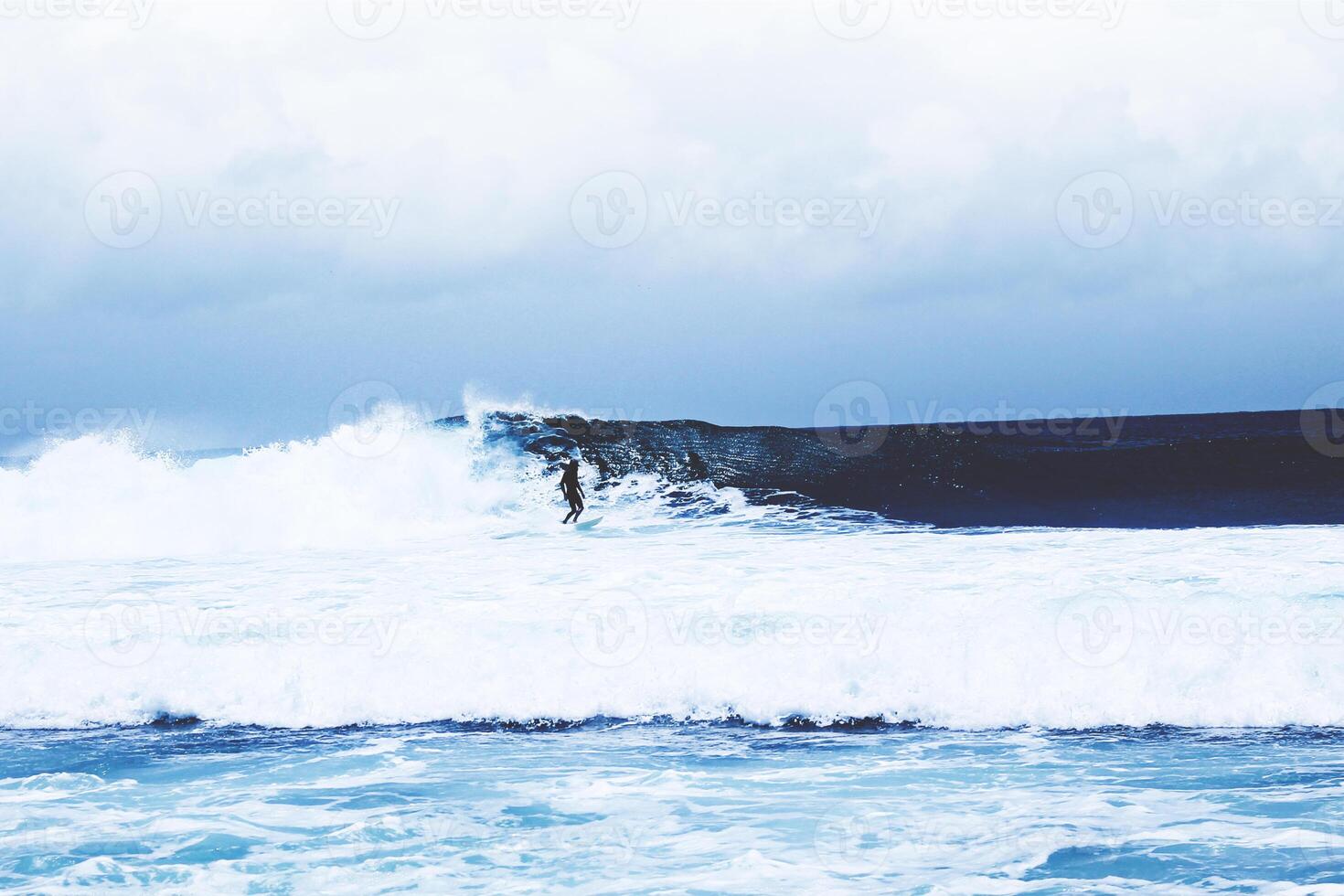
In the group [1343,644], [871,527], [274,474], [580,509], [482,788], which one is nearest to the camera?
[482,788]

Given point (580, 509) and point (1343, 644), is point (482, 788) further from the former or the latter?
point (580, 509)

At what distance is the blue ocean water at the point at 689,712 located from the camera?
16.5 ft

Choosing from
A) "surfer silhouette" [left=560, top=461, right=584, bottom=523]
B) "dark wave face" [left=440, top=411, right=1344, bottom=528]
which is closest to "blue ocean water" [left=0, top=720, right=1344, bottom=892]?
"surfer silhouette" [left=560, top=461, right=584, bottom=523]

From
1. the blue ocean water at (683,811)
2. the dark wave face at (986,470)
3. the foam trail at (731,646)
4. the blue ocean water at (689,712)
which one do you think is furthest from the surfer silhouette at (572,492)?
the blue ocean water at (683,811)

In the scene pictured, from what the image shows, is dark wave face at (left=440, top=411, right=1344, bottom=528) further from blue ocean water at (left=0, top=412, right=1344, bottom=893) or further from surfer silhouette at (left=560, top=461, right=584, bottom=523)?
surfer silhouette at (left=560, top=461, right=584, bottom=523)

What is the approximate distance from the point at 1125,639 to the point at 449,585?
21.9 ft

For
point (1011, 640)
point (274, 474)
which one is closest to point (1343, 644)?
point (1011, 640)

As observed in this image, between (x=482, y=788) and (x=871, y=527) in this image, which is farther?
(x=871, y=527)

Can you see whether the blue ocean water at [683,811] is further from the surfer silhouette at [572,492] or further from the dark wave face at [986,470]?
the dark wave face at [986,470]

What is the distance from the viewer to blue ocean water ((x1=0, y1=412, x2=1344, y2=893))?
5039 millimetres

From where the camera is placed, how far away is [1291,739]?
678 centimetres

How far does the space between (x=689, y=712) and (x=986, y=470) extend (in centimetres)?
1674

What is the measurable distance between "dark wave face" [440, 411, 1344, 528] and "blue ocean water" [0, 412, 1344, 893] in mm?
2368

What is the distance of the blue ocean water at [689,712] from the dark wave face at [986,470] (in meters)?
2.37
